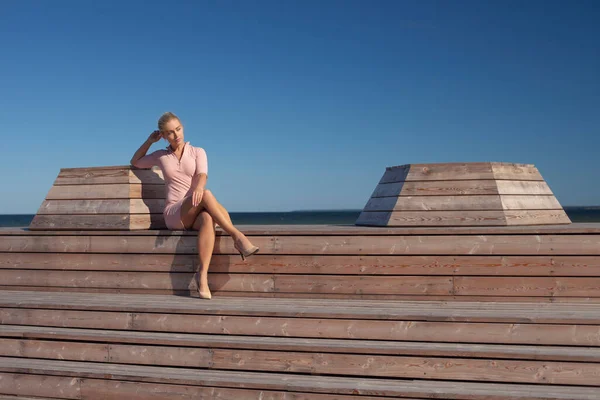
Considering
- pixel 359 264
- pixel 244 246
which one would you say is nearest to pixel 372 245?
pixel 359 264

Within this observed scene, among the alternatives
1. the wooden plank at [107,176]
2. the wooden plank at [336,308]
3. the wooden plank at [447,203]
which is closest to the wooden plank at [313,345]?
the wooden plank at [336,308]

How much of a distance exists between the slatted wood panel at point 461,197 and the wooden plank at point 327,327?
5.33 feet

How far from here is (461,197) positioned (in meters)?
6.20

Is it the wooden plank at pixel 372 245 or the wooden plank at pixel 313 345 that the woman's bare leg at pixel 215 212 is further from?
the wooden plank at pixel 313 345

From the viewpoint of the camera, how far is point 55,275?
6.28 metres

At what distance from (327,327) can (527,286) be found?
1688mm

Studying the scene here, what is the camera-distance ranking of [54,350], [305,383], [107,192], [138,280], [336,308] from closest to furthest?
[305,383]
[336,308]
[54,350]
[138,280]
[107,192]

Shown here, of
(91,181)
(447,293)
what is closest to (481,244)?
(447,293)

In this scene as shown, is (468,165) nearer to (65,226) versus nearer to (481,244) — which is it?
(481,244)

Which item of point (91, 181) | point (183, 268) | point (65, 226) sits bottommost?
point (183, 268)

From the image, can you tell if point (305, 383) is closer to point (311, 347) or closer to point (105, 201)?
point (311, 347)

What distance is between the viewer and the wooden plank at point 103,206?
6.34m

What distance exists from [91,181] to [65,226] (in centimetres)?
53

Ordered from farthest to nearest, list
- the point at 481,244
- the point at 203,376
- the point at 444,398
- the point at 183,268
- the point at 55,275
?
the point at 55,275, the point at 183,268, the point at 481,244, the point at 203,376, the point at 444,398
